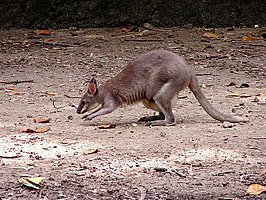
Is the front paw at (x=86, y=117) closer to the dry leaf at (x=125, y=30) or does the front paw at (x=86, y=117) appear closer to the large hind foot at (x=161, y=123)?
the large hind foot at (x=161, y=123)

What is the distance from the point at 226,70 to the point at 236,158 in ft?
14.6

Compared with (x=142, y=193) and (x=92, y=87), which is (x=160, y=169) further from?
(x=92, y=87)

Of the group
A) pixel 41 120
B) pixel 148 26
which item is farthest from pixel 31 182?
pixel 148 26

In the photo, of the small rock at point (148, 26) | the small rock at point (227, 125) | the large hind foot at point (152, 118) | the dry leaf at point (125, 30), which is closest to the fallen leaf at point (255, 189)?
the small rock at point (227, 125)

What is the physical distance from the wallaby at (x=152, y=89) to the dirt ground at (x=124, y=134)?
0.46 ft

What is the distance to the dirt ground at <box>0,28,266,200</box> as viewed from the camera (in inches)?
164

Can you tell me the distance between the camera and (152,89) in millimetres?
6125

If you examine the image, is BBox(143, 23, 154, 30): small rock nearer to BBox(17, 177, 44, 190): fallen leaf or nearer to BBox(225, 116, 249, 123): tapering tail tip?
BBox(225, 116, 249, 123): tapering tail tip

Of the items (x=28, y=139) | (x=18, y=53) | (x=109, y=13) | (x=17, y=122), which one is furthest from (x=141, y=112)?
(x=109, y=13)

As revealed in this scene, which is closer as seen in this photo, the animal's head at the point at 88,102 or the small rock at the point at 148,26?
the animal's head at the point at 88,102

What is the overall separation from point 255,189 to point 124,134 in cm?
182

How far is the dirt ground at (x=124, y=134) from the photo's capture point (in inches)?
164

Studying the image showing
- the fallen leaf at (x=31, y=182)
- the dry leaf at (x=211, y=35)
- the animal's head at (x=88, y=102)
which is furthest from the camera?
the dry leaf at (x=211, y=35)

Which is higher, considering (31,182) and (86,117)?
(31,182)
